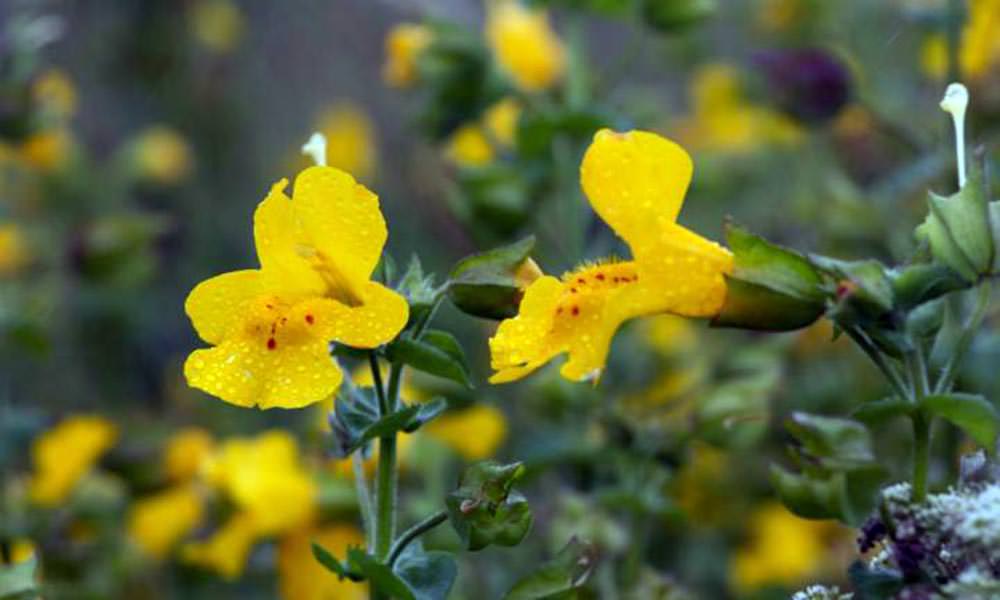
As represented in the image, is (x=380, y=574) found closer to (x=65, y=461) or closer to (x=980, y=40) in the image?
(x=65, y=461)

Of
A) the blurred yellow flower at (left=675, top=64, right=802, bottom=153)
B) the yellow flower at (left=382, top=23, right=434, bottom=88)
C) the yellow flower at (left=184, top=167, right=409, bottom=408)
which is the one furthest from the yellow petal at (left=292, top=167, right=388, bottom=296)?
the blurred yellow flower at (left=675, top=64, right=802, bottom=153)

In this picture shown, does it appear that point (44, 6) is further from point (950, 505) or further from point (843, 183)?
point (950, 505)

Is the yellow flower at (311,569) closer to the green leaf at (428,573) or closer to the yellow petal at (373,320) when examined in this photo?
the green leaf at (428,573)

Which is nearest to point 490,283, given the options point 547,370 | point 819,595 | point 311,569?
point 819,595

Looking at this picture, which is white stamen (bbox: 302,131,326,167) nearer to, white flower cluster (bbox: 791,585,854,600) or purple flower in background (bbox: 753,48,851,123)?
white flower cluster (bbox: 791,585,854,600)

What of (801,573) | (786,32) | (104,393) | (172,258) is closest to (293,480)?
(801,573)

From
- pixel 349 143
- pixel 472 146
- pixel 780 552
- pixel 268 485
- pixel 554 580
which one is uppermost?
pixel 554 580
